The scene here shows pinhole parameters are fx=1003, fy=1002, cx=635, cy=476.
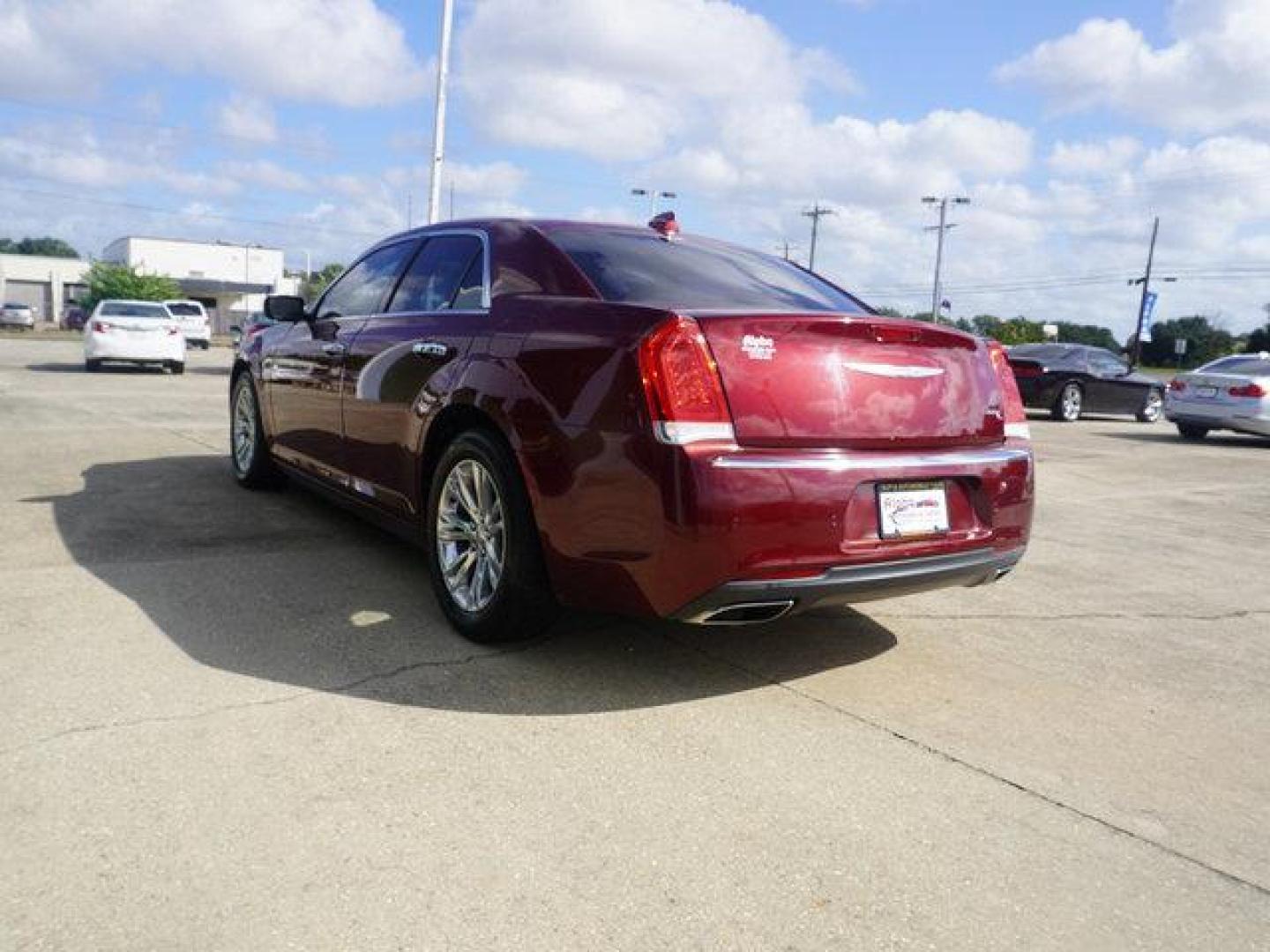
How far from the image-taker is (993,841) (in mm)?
2439

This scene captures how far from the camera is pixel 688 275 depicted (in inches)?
148

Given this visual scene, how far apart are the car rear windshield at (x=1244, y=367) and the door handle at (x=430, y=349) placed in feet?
46.3

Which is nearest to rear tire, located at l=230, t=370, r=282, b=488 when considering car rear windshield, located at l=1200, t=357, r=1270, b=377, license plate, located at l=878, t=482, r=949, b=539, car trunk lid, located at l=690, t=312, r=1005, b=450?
car trunk lid, located at l=690, t=312, r=1005, b=450

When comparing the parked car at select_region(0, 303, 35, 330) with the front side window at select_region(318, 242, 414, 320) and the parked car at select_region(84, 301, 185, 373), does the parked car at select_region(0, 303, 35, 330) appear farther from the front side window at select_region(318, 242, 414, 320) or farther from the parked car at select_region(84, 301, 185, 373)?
the front side window at select_region(318, 242, 414, 320)

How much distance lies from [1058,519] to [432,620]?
16.2 feet

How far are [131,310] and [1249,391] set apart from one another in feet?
63.6

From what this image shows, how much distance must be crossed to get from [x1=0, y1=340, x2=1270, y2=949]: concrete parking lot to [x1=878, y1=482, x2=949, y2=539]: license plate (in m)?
0.59

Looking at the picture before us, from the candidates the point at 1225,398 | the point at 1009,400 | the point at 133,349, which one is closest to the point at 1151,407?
the point at 1225,398

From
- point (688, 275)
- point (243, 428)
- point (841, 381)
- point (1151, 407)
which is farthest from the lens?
point (1151, 407)

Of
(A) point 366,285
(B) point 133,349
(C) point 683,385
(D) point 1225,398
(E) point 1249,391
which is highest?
(A) point 366,285

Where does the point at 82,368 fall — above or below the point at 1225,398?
below

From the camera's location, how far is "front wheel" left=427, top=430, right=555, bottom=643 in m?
3.39

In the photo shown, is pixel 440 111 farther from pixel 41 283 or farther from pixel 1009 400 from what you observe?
pixel 41 283

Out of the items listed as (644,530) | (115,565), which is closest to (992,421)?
(644,530)
